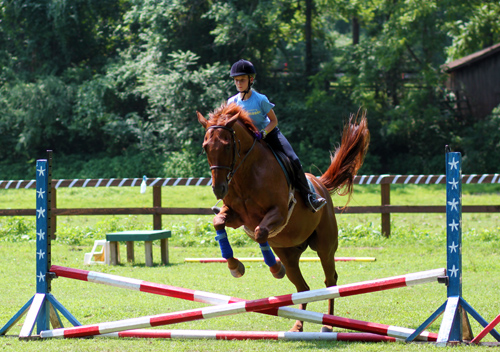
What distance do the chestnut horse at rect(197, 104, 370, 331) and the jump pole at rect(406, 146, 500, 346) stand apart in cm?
141

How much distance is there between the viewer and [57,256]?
11156mm

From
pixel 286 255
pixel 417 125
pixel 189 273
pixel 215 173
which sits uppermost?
pixel 417 125

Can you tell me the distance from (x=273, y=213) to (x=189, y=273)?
14.9 ft

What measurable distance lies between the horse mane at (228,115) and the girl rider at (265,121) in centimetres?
15

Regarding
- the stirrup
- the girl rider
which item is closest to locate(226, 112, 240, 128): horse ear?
the girl rider

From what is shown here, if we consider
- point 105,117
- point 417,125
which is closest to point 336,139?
point 417,125

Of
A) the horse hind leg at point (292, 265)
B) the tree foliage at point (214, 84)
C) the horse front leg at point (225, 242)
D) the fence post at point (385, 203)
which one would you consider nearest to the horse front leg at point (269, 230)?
A: the horse front leg at point (225, 242)

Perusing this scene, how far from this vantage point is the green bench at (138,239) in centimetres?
1013

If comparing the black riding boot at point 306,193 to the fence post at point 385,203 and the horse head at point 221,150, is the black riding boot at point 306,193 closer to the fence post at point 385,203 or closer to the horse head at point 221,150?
the horse head at point 221,150

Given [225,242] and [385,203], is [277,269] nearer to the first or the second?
[225,242]

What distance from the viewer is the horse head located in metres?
5.05

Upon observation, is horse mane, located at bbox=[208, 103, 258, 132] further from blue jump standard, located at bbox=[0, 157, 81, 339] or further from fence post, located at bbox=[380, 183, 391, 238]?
fence post, located at bbox=[380, 183, 391, 238]

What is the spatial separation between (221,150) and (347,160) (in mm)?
2544

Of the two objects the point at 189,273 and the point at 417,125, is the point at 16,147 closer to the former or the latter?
the point at 417,125
